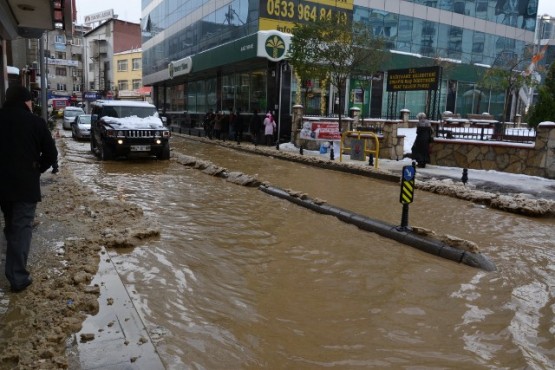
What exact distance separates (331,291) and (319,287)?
15 cm

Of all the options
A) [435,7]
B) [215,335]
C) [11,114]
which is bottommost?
[215,335]

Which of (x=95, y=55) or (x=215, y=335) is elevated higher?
(x=95, y=55)

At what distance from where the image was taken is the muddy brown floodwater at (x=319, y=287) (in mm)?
3695

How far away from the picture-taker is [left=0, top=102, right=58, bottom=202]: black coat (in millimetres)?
4141

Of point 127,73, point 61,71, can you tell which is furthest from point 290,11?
point 61,71

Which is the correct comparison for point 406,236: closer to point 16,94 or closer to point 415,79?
point 16,94

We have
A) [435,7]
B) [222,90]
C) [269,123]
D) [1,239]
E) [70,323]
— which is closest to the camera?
[70,323]

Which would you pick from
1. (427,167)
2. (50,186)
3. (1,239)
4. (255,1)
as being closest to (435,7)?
(255,1)

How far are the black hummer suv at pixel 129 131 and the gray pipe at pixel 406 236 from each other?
22.5 ft

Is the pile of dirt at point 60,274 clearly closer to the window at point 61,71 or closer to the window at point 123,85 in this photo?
the window at point 123,85

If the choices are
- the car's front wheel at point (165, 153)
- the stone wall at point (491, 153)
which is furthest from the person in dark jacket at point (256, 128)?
the car's front wheel at point (165, 153)

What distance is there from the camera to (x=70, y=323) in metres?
3.64

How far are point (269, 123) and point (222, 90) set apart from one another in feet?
28.9

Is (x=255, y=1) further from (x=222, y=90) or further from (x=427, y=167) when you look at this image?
(x=427, y=167)
